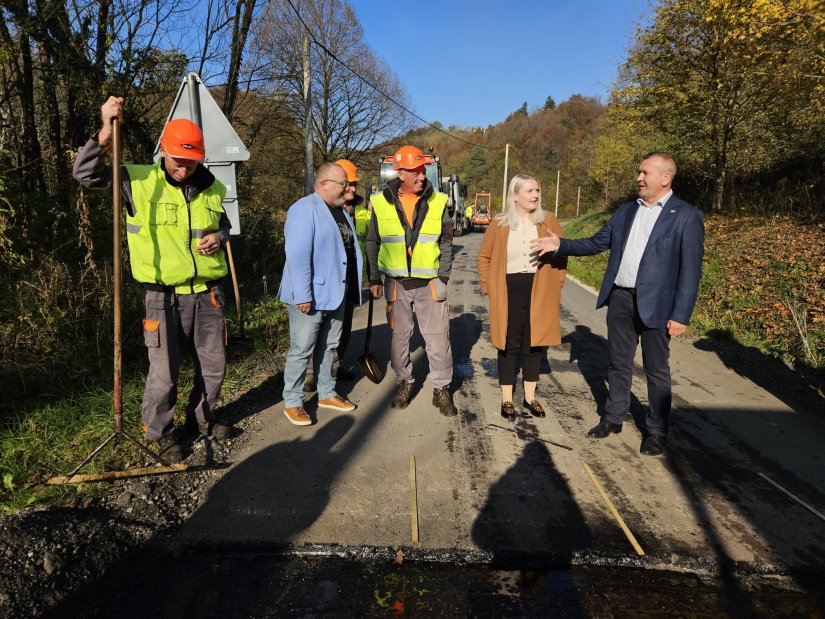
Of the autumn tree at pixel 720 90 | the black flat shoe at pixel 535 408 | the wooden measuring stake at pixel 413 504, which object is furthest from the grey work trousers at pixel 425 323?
the autumn tree at pixel 720 90

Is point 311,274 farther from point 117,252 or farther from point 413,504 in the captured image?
point 413,504

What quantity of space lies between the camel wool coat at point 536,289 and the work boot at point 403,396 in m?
0.90

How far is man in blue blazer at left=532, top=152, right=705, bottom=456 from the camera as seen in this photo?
3307mm

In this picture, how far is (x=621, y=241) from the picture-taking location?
11.9 feet

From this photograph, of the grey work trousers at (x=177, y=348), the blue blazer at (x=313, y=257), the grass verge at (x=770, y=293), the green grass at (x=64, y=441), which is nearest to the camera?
the green grass at (x=64, y=441)

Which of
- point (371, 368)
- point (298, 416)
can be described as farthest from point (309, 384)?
point (298, 416)

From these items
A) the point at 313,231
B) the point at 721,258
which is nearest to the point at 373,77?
the point at 721,258

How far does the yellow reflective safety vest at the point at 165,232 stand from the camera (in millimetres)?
3041

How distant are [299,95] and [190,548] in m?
20.3

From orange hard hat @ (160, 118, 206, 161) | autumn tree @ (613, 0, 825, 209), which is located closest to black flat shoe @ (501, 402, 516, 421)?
orange hard hat @ (160, 118, 206, 161)

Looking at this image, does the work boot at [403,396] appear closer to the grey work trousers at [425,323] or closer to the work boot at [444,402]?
the grey work trousers at [425,323]

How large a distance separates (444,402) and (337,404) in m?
0.90

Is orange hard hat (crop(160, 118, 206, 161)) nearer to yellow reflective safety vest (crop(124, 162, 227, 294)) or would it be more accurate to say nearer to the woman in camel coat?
yellow reflective safety vest (crop(124, 162, 227, 294))

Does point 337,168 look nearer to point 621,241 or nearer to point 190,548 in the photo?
point 621,241
